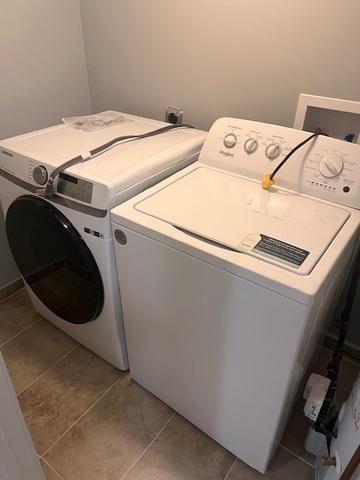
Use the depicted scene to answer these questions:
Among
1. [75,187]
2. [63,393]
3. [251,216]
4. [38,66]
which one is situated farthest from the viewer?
[38,66]

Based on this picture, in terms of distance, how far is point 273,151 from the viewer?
112 cm

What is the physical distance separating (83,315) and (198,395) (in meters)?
0.52

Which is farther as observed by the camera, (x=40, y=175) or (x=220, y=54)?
(x=220, y=54)

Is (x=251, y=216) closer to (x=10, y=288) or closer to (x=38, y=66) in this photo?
(x=38, y=66)

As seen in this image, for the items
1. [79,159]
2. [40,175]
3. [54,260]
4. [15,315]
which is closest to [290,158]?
[79,159]

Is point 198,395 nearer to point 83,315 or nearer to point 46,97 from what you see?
point 83,315

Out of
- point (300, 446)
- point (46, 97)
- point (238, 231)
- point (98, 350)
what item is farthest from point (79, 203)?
point (300, 446)

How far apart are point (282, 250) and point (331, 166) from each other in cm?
37

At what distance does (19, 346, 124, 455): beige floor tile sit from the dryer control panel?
3.18 feet

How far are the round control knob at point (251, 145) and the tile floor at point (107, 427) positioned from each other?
95cm

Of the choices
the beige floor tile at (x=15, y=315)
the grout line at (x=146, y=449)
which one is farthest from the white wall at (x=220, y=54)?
the grout line at (x=146, y=449)

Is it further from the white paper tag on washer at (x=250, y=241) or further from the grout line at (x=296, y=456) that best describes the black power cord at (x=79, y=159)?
the grout line at (x=296, y=456)

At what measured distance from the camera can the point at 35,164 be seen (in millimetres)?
1140

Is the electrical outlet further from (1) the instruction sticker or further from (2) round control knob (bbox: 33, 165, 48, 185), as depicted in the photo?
(1) the instruction sticker
